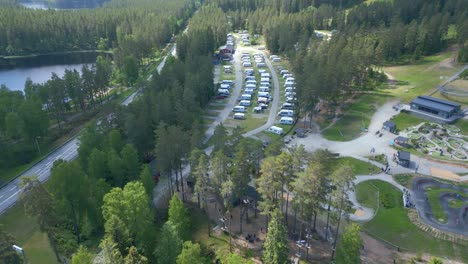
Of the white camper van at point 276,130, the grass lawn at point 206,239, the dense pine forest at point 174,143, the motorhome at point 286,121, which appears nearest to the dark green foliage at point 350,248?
the dense pine forest at point 174,143

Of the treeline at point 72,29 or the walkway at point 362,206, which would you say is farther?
the treeline at point 72,29

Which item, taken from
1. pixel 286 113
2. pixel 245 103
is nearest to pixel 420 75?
pixel 286 113

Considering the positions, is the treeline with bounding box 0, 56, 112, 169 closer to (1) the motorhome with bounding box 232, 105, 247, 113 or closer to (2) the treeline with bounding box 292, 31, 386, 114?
(1) the motorhome with bounding box 232, 105, 247, 113

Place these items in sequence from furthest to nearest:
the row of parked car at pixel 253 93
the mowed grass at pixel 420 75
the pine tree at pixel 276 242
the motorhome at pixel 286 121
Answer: the mowed grass at pixel 420 75 → the row of parked car at pixel 253 93 → the motorhome at pixel 286 121 → the pine tree at pixel 276 242

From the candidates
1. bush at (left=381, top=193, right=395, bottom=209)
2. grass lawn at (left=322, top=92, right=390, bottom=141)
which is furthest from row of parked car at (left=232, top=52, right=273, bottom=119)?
bush at (left=381, top=193, right=395, bottom=209)

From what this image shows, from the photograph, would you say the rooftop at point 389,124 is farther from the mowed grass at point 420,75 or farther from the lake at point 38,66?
the lake at point 38,66

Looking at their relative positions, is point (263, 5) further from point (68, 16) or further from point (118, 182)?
point (118, 182)
